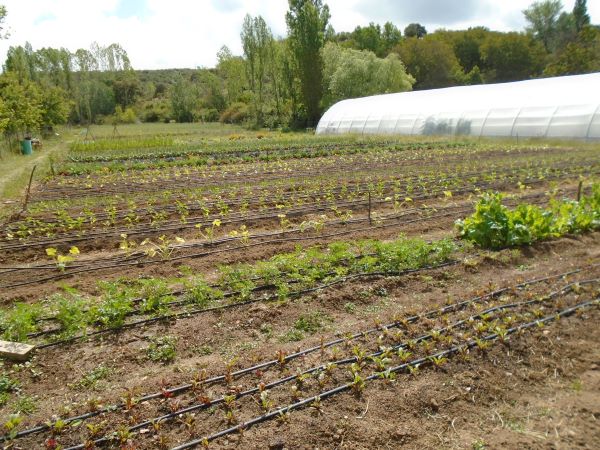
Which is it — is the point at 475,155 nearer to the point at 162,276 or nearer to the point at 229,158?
the point at 229,158

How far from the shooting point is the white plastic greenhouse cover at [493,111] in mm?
19078

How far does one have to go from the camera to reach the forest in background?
130 feet

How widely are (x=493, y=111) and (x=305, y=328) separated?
22.0 meters

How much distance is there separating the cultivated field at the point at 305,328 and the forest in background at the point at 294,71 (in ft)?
48.0

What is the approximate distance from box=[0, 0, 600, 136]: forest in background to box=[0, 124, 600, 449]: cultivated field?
14.6 metres

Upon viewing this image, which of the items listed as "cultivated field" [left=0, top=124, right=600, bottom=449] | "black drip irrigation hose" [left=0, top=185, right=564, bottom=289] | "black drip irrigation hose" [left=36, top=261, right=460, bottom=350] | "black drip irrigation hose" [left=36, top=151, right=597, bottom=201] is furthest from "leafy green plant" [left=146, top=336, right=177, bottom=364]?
"black drip irrigation hose" [left=36, top=151, right=597, bottom=201]

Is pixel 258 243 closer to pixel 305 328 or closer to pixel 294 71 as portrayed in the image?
pixel 305 328

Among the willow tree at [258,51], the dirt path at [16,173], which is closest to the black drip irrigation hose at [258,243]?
the dirt path at [16,173]

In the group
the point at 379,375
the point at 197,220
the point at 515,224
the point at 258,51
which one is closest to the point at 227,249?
the point at 197,220

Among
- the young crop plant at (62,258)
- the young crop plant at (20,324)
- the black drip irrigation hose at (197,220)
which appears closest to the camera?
the young crop plant at (20,324)

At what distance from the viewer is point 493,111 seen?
2273 cm

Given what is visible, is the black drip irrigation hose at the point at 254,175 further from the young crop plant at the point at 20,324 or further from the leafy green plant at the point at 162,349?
the leafy green plant at the point at 162,349

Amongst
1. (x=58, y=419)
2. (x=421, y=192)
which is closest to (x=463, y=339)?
(x=58, y=419)

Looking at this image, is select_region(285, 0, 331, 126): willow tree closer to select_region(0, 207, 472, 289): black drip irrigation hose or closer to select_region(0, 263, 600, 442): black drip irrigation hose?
select_region(0, 207, 472, 289): black drip irrigation hose
